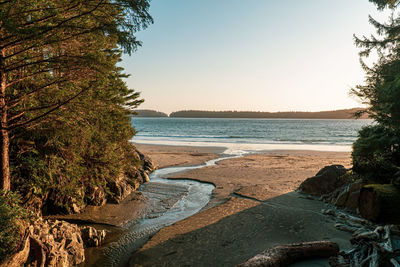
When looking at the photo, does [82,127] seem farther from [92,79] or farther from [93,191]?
[93,191]

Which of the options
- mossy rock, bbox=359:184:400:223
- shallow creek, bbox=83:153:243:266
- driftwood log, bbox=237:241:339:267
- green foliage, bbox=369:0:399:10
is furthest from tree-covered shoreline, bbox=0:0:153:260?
green foliage, bbox=369:0:399:10

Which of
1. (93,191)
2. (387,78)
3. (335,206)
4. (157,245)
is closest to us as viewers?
A: (157,245)

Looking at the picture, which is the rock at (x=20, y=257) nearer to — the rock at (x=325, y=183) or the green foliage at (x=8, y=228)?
the green foliage at (x=8, y=228)

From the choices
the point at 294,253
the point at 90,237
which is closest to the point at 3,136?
the point at 90,237

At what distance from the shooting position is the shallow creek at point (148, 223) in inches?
222

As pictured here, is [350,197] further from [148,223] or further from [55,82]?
[55,82]

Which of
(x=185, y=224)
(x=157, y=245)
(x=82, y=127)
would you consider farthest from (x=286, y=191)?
(x=82, y=127)

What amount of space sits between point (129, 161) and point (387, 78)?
1277 centimetres

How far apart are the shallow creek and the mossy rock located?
212 inches

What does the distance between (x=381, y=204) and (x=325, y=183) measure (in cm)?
384

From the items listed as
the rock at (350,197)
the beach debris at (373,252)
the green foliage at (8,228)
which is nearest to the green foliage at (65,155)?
the green foliage at (8,228)

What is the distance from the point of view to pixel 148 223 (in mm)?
7551

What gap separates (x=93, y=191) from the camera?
Answer: 29.5ft

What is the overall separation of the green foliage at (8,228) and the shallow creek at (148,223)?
164 centimetres
